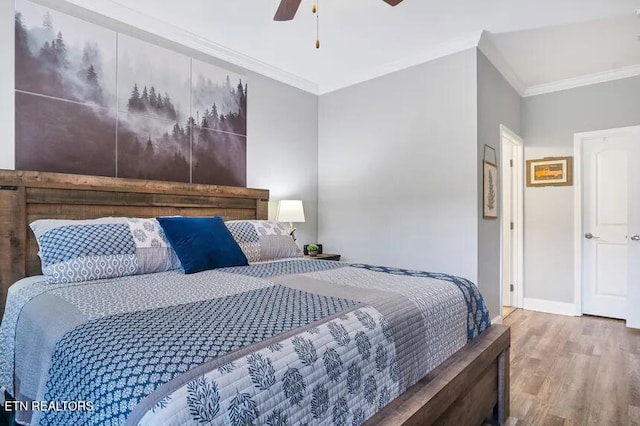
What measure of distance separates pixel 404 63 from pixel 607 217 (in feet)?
9.10

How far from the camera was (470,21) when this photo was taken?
2.91m

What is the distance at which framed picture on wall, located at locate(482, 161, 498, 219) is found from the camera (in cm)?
329

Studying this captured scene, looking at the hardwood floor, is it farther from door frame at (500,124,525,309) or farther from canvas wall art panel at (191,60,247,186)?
canvas wall art panel at (191,60,247,186)

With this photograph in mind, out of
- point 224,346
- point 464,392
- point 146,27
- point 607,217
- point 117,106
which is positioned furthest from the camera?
point 607,217

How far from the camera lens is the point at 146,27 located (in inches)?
113

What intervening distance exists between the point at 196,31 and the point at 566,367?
13.0ft

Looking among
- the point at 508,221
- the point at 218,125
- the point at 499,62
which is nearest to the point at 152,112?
the point at 218,125

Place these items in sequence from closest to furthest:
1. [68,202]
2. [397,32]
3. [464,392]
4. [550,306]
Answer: [464,392] → [68,202] → [397,32] → [550,306]

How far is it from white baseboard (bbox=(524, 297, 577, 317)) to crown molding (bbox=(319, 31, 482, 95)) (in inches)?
119

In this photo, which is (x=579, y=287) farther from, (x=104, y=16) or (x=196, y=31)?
(x=104, y=16)

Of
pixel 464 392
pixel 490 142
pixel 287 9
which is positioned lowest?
pixel 464 392

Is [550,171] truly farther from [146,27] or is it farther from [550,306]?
[146,27]

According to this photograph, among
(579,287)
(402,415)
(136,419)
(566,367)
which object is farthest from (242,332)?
(579,287)

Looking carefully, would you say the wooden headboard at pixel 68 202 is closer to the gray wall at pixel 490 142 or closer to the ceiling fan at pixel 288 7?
the ceiling fan at pixel 288 7
